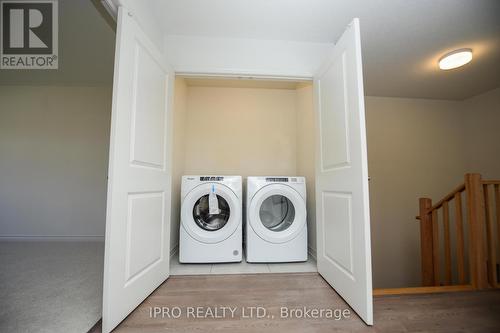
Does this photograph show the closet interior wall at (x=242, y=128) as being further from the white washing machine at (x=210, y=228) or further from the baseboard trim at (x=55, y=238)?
the baseboard trim at (x=55, y=238)

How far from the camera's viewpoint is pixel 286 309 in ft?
4.23

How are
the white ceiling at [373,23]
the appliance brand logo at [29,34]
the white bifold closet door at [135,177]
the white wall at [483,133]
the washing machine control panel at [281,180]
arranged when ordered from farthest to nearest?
the white wall at [483,133] < the washing machine control panel at [281,180] < the appliance brand logo at [29,34] < the white ceiling at [373,23] < the white bifold closet door at [135,177]

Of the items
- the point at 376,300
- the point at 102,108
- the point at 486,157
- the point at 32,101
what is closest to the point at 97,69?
the point at 102,108

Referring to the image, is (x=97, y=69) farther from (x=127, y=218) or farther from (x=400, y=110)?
(x=400, y=110)

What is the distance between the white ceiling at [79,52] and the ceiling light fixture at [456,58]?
3107 millimetres

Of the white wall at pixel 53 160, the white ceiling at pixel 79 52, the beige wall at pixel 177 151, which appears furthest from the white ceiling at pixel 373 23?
the white wall at pixel 53 160

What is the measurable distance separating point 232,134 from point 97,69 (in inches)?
68.7

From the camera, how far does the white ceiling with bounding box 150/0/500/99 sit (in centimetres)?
152

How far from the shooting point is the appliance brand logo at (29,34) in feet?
5.33

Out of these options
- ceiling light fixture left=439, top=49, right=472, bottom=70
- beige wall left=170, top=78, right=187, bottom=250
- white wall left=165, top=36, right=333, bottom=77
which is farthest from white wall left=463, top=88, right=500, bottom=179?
beige wall left=170, top=78, right=187, bottom=250

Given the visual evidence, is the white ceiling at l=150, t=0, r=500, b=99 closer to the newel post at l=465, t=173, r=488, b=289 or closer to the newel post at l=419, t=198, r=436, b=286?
the newel post at l=465, t=173, r=488, b=289

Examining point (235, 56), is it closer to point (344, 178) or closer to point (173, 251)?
point (344, 178)

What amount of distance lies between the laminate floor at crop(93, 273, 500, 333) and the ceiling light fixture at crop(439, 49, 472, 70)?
2020mm

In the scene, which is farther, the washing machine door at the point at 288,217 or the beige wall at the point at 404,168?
the beige wall at the point at 404,168
